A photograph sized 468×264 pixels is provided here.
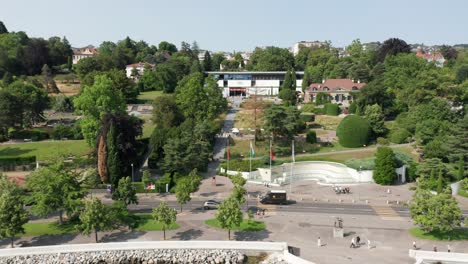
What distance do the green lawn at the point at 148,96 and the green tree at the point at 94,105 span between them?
37.2 meters

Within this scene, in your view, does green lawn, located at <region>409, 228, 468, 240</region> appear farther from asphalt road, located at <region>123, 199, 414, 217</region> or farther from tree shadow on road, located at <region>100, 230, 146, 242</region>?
tree shadow on road, located at <region>100, 230, 146, 242</region>

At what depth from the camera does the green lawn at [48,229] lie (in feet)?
121

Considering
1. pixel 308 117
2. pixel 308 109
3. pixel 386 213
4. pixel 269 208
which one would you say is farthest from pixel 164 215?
pixel 308 109

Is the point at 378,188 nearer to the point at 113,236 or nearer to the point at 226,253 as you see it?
the point at 226,253

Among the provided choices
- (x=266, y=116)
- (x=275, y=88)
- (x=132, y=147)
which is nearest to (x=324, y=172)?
(x=266, y=116)

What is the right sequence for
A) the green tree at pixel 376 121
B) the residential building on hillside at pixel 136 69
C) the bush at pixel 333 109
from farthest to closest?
the residential building on hillside at pixel 136 69, the bush at pixel 333 109, the green tree at pixel 376 121

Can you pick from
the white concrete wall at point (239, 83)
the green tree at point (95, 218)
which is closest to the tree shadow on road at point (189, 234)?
the green tree at point (95, 218)

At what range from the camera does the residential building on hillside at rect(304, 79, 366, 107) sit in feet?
294

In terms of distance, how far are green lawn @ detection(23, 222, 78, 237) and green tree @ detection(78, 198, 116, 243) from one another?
3.13 metres

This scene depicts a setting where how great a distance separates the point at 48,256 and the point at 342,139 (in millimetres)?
43556

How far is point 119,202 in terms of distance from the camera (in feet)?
127

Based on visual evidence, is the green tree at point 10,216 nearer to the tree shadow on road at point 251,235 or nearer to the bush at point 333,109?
the tree shadow on road at point 251,235

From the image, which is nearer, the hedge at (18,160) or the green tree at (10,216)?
the green tree at (10,216)

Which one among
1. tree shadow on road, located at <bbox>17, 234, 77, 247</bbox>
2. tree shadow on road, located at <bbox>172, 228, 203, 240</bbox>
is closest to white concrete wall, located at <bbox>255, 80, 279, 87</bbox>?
tree shadow on road, located at <bbox>172, 228, 203, 240</bbox>
